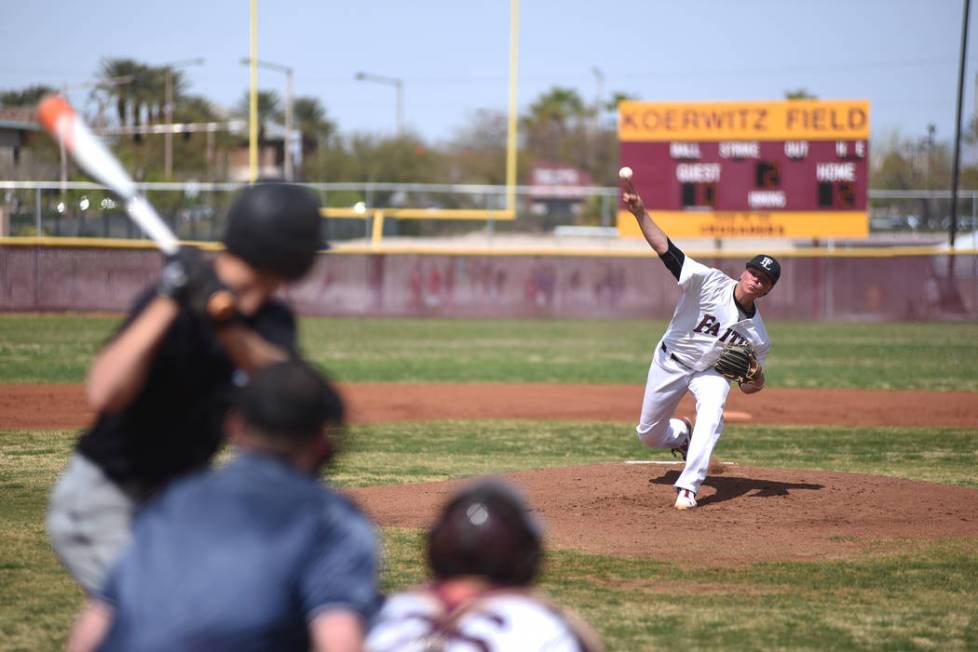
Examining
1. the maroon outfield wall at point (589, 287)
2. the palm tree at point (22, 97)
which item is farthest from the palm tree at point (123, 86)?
the maroon outfield wall at point (589, 287)

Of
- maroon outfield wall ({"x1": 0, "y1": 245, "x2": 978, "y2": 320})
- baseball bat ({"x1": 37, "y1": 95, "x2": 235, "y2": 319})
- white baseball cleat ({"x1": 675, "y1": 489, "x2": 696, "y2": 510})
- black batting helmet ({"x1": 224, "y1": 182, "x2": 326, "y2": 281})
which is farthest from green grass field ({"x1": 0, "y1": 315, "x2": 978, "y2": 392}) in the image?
black batting helmet ({"x1": 224, "y1": 182, "x2": 326, "y2": 281})

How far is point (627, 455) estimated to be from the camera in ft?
37.0

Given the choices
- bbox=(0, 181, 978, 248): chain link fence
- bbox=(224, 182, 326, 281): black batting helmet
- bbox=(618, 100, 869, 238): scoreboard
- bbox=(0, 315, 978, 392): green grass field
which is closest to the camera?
bbox=(224, 182, 326, 281): black batting helmet

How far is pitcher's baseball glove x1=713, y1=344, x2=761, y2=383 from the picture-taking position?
27.9ft

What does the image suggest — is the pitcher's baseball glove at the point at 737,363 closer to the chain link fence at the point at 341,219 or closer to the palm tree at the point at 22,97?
the chain link fence at the point at 341,219

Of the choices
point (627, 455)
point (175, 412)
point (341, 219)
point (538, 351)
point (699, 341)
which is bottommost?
point (538, 351)

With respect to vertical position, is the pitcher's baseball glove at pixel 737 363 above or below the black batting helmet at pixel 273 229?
below

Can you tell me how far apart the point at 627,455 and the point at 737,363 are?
2.98 meters

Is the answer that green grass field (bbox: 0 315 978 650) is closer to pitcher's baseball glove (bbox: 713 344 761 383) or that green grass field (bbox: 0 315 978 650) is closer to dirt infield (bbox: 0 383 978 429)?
dirt infield (bbox: 0 383 978 429)

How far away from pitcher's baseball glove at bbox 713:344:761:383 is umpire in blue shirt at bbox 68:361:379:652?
20.0 ft

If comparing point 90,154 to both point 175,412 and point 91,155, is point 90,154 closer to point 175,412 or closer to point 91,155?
point 91,155

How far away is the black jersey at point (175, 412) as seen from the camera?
3.23 metres

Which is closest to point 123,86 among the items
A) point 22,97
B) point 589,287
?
point 22,97

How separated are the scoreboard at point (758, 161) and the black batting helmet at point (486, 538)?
2599cm
